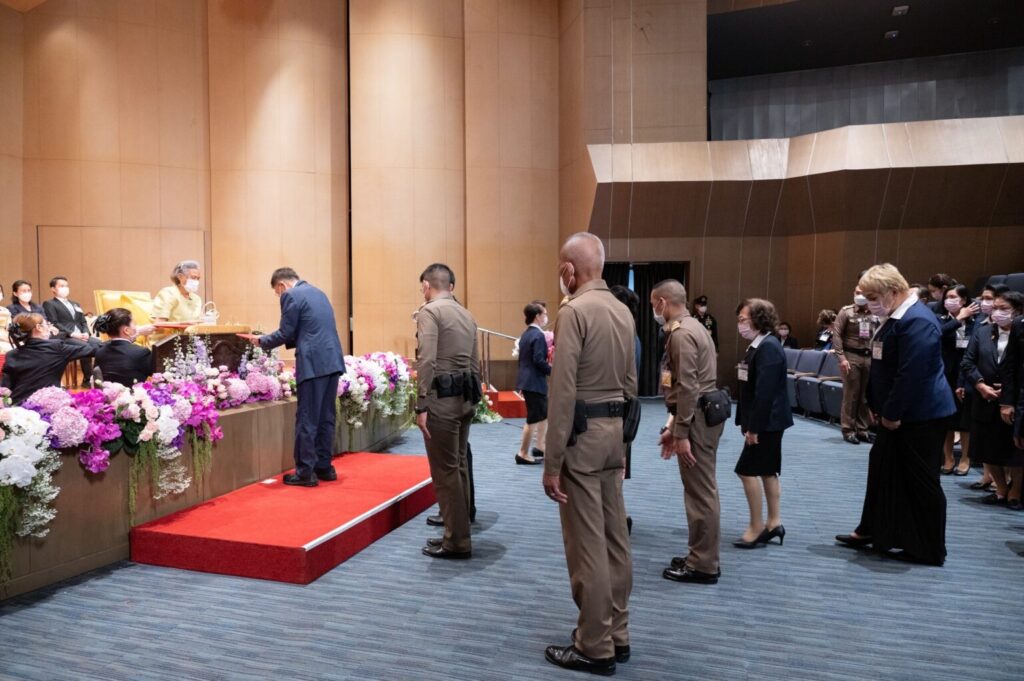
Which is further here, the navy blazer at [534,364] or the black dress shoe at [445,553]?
the navy blazer at [534,364]

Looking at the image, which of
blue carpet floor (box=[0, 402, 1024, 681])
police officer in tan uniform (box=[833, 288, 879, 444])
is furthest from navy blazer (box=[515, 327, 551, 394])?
police officer in tan uniform (box=[833, 288, 879, 444])

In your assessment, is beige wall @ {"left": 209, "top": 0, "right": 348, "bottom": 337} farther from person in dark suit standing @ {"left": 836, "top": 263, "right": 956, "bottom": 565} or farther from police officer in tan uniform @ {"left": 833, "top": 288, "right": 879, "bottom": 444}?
person in dark suit standing @ {"left": 836, "top": 263, "right": 956, "bottom": 565}

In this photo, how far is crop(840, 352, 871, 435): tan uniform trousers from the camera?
25.6ft

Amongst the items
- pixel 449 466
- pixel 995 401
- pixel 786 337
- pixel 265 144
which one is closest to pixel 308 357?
pixel 449 466

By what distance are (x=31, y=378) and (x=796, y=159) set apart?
398 inches

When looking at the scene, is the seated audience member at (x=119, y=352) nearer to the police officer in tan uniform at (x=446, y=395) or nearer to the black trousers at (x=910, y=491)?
the police officer in tan uniform at (x=446, y=395)

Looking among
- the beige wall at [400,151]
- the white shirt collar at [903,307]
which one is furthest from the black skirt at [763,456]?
the beige wall at [400,151]

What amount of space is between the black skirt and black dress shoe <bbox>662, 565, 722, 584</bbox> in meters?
0.67

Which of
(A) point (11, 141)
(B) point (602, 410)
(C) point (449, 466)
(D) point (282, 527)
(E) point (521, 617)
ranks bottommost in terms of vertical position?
(E) point (521, 617)

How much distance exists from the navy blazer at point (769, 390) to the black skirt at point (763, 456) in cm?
6

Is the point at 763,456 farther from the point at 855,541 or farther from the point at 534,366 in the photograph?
the point at 534,366

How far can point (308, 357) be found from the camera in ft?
16.3

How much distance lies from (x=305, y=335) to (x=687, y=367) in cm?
270

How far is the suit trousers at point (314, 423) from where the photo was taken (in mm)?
5043
